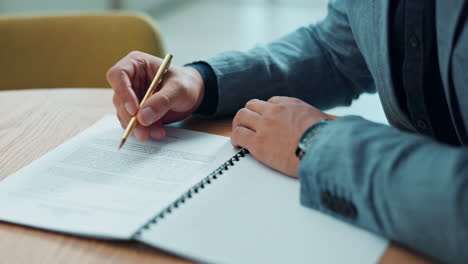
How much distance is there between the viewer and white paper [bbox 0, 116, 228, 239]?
69cm

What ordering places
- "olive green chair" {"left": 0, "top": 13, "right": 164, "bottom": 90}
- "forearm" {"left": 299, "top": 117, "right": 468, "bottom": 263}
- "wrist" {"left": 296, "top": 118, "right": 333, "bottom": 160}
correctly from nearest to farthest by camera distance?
"forearm" {"left": 299, "top": 117, "right": 468, "bottom": 263}
"wrist" {"left": 296, "top": 118, "right": 333, "bottom": 160}
"olive green chair" {"left": 0, "top": 13, "right": 164, "bottom": 90}

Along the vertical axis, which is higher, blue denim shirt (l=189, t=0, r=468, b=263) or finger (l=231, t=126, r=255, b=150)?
blue denim shirt (l=189, t=0, r=468, b=263)

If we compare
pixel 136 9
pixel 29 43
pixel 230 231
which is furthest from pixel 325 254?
pixel 136 9

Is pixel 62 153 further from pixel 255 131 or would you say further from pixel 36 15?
pixel 36 15

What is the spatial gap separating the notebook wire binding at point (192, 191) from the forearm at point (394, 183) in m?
0.13

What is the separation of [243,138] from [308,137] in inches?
4.8

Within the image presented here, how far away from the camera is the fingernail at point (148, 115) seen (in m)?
0.92

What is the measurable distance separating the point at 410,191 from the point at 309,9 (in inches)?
172

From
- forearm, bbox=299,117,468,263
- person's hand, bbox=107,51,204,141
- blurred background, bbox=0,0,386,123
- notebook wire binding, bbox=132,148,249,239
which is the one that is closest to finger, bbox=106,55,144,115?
person's hand, bbox=107,51,204,141

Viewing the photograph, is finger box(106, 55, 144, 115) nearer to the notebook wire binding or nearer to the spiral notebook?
the spiral notebook

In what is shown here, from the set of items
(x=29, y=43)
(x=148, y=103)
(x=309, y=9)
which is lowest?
(x=309, y=9)

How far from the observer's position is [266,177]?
77 cm

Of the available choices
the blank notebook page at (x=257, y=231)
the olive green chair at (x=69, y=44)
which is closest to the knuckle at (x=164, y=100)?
the blank notebook page at (x=257, y=231)

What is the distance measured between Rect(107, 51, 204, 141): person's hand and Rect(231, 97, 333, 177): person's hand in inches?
4.9
